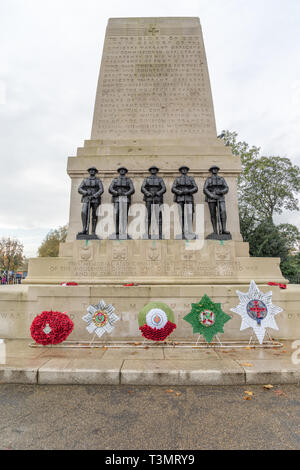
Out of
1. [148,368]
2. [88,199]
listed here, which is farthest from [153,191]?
[148,368]

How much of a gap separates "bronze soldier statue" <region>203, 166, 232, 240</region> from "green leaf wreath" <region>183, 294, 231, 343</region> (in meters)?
4.44

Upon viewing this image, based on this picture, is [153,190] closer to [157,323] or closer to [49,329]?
[157,323]

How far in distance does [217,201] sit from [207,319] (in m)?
5.58

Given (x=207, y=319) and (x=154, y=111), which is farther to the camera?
(x=154, y=111)

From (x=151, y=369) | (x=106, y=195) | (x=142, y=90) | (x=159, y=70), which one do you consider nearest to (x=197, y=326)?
(x=151, y=369)

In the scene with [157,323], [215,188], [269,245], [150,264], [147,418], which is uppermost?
[269,245]

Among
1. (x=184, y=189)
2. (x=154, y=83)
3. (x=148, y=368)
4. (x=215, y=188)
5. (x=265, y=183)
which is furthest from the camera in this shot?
(x=265, y=183)

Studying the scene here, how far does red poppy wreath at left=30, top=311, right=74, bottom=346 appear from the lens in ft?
18.4

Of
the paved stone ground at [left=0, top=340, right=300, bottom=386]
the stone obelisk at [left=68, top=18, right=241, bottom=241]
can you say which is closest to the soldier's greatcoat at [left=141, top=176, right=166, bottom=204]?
the stone obelisk at [left=68, top=18, right=241, bottom=241]

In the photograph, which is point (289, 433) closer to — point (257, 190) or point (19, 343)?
point (19, 343)

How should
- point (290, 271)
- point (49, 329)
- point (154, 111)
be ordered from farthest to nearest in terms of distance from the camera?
point (290, 271)
point (154, 111)
point (49, 329)

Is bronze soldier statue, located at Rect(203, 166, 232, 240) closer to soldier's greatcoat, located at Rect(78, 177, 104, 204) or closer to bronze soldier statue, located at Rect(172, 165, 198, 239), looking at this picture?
bronze soldier statue, located at Rect(172, 165, 198, 239)

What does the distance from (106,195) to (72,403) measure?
9.14m

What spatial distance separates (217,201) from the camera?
33.2ft
